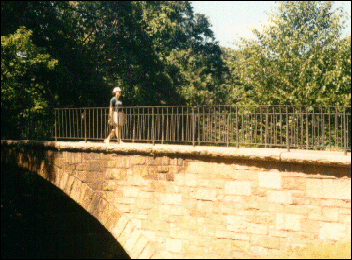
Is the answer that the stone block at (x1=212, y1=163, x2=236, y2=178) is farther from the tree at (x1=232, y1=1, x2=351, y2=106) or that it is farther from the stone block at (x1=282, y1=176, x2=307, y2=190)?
the tree at (x1=232, y1=1, x2=351, y2=106)

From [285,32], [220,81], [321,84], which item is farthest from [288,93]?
[220,81]

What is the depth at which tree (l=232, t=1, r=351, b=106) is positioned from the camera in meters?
15.3

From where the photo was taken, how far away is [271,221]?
6.98 metres

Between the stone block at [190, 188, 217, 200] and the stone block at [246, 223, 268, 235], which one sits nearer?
the stone block at [246, 223, 268, 235]

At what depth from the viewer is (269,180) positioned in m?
7.01

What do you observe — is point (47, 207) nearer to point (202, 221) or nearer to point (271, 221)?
point (202, 221)

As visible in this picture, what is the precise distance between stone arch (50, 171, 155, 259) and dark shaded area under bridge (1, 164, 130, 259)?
6179 millimetres

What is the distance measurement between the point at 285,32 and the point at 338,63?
3.46 metres

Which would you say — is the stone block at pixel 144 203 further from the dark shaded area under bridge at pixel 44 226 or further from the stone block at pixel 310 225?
the dark shaded area under bridge at pixel 44 226

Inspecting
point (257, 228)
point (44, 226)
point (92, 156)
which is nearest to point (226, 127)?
point (257, 228)

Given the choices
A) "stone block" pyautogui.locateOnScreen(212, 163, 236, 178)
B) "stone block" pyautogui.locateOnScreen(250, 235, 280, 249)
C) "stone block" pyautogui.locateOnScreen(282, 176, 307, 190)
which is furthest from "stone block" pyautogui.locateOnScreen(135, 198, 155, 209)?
"stone block" pyautogui.locateOnScreen(282, 176, 307, 190)

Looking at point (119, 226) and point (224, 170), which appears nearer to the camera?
point (224, 170)

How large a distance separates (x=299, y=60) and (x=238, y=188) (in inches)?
388

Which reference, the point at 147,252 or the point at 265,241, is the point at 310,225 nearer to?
the point at 265,241
